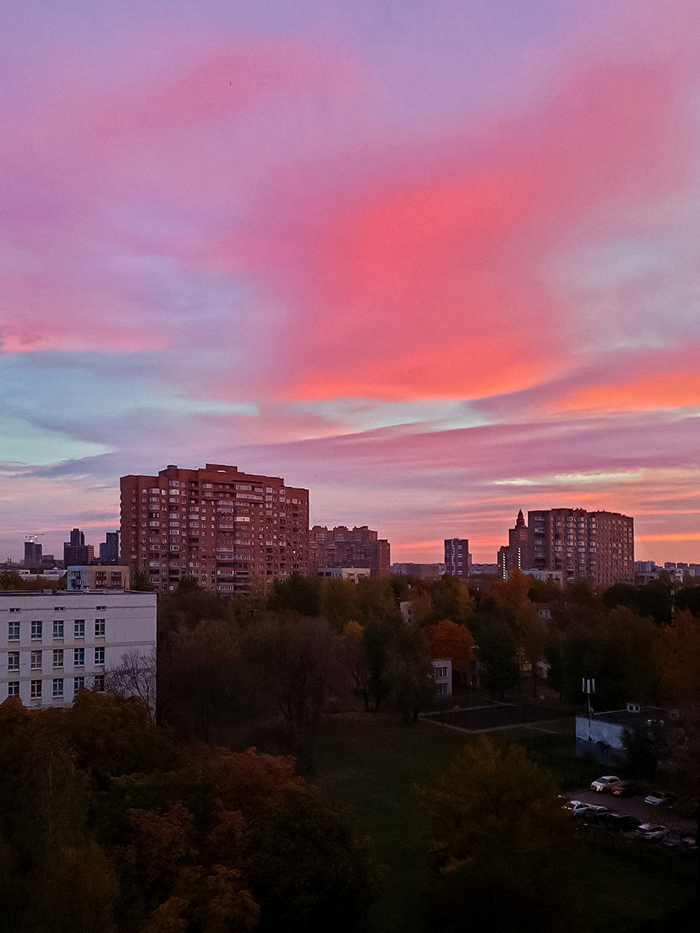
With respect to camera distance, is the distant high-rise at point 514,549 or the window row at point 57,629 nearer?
the window row at point 57,629

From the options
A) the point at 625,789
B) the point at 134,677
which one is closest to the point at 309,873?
the point at 625,789

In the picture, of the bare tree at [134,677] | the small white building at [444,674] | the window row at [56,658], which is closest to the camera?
the window row at [56,658]

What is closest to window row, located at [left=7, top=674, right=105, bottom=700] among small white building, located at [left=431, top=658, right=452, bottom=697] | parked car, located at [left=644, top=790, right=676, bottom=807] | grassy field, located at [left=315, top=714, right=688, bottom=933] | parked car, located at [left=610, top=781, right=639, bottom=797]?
grassy field, located at [left=315, top=714, right=688, bottom=933]

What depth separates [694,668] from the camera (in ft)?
159

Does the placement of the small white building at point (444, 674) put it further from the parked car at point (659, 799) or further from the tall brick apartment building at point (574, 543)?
the tall brick apartment building at point (574, 543)

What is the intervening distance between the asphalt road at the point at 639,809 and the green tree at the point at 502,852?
1234 centimetres

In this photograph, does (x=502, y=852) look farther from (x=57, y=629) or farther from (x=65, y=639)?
(x=57, y=629)

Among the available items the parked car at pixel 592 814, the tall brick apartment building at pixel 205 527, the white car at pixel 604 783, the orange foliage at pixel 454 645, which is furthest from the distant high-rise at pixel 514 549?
the parked car at pixel 592 814

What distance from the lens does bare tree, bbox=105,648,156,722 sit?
136 ft

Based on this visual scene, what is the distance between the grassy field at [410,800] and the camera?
2459cm

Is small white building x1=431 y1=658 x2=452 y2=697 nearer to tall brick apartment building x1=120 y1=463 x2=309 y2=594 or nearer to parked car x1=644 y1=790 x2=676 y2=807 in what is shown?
parked car x1=644 y1=790 x2=676 y2=807

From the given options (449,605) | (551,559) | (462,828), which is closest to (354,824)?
(462,828)

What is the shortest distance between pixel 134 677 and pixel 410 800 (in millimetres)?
15983

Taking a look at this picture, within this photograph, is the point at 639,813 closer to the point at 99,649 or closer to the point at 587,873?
the point at 587,873
